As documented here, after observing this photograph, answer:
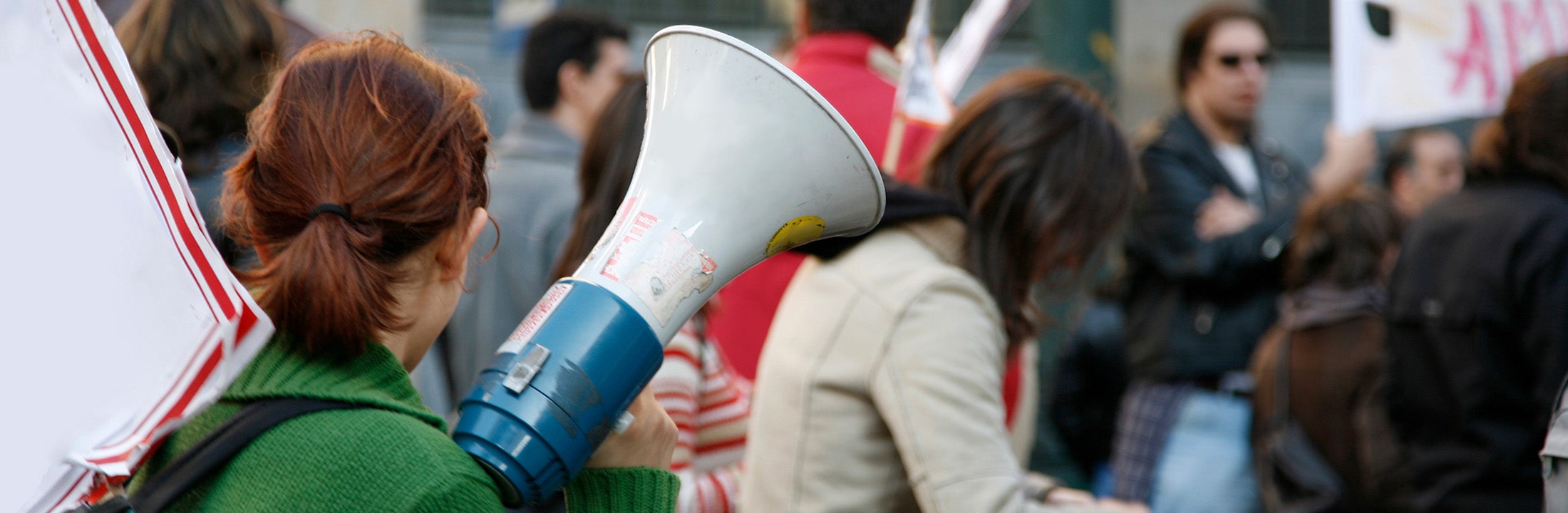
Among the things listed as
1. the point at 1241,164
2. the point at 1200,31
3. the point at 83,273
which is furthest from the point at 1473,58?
the point at 83,273

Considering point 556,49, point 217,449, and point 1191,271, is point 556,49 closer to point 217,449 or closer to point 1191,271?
point 1191,271

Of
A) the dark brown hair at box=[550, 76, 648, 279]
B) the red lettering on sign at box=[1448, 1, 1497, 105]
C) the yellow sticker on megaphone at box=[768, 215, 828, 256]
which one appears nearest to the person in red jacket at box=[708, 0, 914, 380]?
the dark brown hair at box=[550, 76, 648, 279]

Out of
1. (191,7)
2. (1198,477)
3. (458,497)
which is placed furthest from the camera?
(1198,477)

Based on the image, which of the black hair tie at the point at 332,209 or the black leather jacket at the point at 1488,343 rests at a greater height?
the black hair tie at the point at 332,209

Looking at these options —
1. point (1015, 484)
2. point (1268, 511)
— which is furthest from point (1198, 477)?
point (1015, 484)

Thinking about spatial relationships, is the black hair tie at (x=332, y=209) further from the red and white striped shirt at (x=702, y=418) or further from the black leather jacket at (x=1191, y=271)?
the black leather jacket at (x=1191, y=271)

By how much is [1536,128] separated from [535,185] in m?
2.70

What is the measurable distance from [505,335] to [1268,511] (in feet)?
7.84

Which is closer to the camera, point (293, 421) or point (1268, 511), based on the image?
point (293, 421)

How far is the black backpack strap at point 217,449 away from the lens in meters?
1.43

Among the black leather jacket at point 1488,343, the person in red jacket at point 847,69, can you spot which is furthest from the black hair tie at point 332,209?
the black leather jacket at point 1488,343

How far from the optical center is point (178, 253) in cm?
131

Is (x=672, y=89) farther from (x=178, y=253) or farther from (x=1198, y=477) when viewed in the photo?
(x=1198, y=477)

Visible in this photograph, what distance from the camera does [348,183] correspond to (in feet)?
4.95
